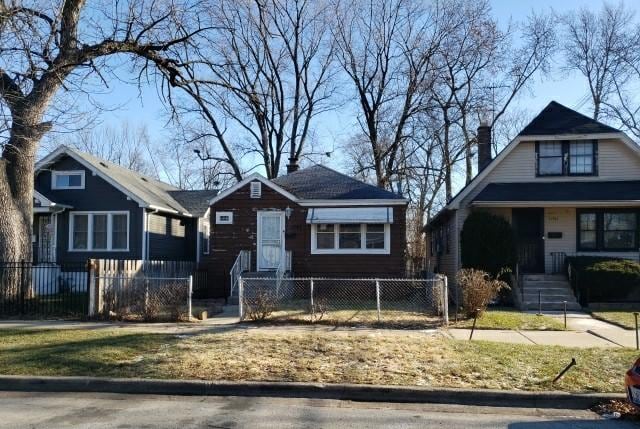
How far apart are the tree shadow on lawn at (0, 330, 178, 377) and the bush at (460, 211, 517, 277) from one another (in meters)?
11.3

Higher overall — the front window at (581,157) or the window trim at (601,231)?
the front window at (581,157)

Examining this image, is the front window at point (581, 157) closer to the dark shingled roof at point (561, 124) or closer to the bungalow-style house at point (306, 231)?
the dark shingled roof at point (561, 124)

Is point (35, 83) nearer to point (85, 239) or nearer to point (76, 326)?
point (76, 326)

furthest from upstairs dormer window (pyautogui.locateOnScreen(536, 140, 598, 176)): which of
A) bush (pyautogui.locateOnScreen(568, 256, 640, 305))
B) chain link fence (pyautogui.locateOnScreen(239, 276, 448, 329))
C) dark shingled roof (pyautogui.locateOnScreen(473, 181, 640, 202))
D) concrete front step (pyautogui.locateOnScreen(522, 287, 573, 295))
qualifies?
chain link fence (pyautogui.locateOnScreen(239, 276, 448, 329))

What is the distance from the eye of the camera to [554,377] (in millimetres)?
8414

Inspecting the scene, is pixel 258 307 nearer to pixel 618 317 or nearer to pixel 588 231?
pixel 618 317

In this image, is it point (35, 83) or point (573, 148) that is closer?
point (35, 83)

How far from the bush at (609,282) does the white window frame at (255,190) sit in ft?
35.9

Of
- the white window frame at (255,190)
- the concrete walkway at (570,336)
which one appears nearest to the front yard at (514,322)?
the concrete walkway at (570,336)

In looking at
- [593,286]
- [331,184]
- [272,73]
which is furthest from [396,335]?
[272,73]

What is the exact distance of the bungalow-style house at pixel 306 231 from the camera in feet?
67.3

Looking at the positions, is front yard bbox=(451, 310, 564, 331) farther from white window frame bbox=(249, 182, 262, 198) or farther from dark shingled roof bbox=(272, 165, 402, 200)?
white window frame bbox=(249, 182, 262, 198)

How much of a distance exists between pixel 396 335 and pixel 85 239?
15984 mm

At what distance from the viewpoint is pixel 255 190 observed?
2112 cm
